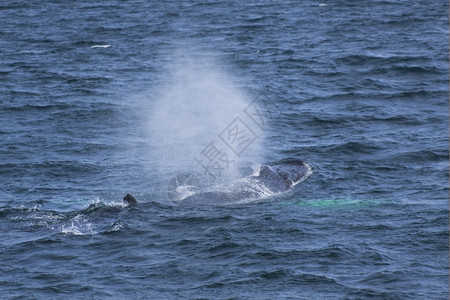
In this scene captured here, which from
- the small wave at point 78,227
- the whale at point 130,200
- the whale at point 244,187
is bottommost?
the whale at point 244,187

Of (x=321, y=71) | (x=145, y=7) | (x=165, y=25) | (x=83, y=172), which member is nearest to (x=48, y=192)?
(x=83, y=172)

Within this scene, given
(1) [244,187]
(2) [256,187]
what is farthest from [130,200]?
(2) [256,187]

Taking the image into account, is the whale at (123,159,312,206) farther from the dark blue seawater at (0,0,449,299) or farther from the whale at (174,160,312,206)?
the dark blue seawater at (0,0,449,299)

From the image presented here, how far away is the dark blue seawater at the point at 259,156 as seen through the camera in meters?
22.8

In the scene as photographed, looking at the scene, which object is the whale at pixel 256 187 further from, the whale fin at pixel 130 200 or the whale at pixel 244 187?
the whale fin at pixel 130 200

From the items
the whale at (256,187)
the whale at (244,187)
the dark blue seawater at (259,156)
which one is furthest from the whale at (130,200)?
the whale at (256,187)

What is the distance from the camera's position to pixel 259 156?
3628 cm

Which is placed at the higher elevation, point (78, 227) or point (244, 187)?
point (78, 227)

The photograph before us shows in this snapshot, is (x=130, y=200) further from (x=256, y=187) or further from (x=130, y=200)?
(x=256, y=187)

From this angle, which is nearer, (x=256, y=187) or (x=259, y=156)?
(x=256, y=187)

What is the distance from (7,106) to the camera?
4428 centimetres

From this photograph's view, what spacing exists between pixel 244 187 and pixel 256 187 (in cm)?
48

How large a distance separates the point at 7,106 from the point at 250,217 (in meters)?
21.6

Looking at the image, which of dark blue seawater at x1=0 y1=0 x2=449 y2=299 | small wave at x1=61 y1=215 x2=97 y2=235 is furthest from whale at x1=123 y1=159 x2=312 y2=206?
small wave at x1=61 y1=215 x2=97 y2=235
